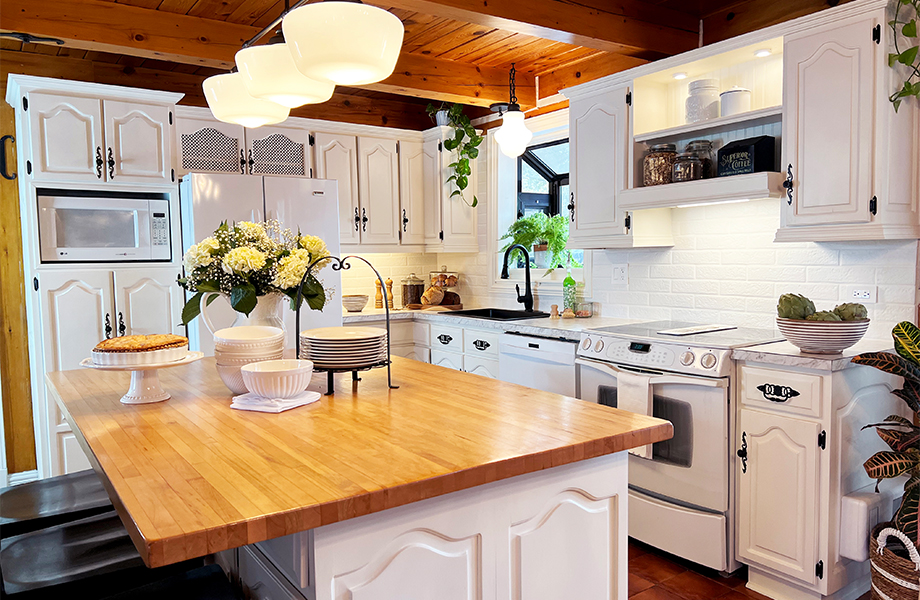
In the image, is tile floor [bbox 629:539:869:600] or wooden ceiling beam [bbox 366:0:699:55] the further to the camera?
wooden ceiling beam [bbox 366:0:699:55]

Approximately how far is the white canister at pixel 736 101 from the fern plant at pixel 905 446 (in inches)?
49.4

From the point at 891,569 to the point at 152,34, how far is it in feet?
13.2

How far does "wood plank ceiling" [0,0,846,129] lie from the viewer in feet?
10.3

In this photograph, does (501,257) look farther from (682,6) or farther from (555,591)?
(555,591)

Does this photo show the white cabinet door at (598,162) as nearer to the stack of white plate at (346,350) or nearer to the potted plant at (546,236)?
the potted plant at (546,236)

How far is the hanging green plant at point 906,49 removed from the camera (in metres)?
2.42

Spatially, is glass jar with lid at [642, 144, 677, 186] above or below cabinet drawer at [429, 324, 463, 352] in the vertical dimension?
above

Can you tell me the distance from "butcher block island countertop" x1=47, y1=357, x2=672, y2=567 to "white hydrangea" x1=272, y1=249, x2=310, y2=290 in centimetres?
34

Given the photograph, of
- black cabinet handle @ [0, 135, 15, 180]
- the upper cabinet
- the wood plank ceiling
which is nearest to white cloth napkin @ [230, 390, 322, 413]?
the wood plank ceiling

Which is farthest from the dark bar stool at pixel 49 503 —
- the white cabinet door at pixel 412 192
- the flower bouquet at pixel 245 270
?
the white cabinet door at pixel 412 192

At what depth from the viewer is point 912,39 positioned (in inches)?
99.4

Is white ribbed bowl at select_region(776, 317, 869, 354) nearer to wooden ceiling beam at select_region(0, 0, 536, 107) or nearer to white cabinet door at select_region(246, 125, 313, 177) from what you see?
wooden ceiling beam at select_region(0, 0, 536, 107)

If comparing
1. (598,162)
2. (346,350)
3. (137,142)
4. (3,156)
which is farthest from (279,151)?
(346,350)

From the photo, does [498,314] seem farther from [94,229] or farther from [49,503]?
[49,503]
